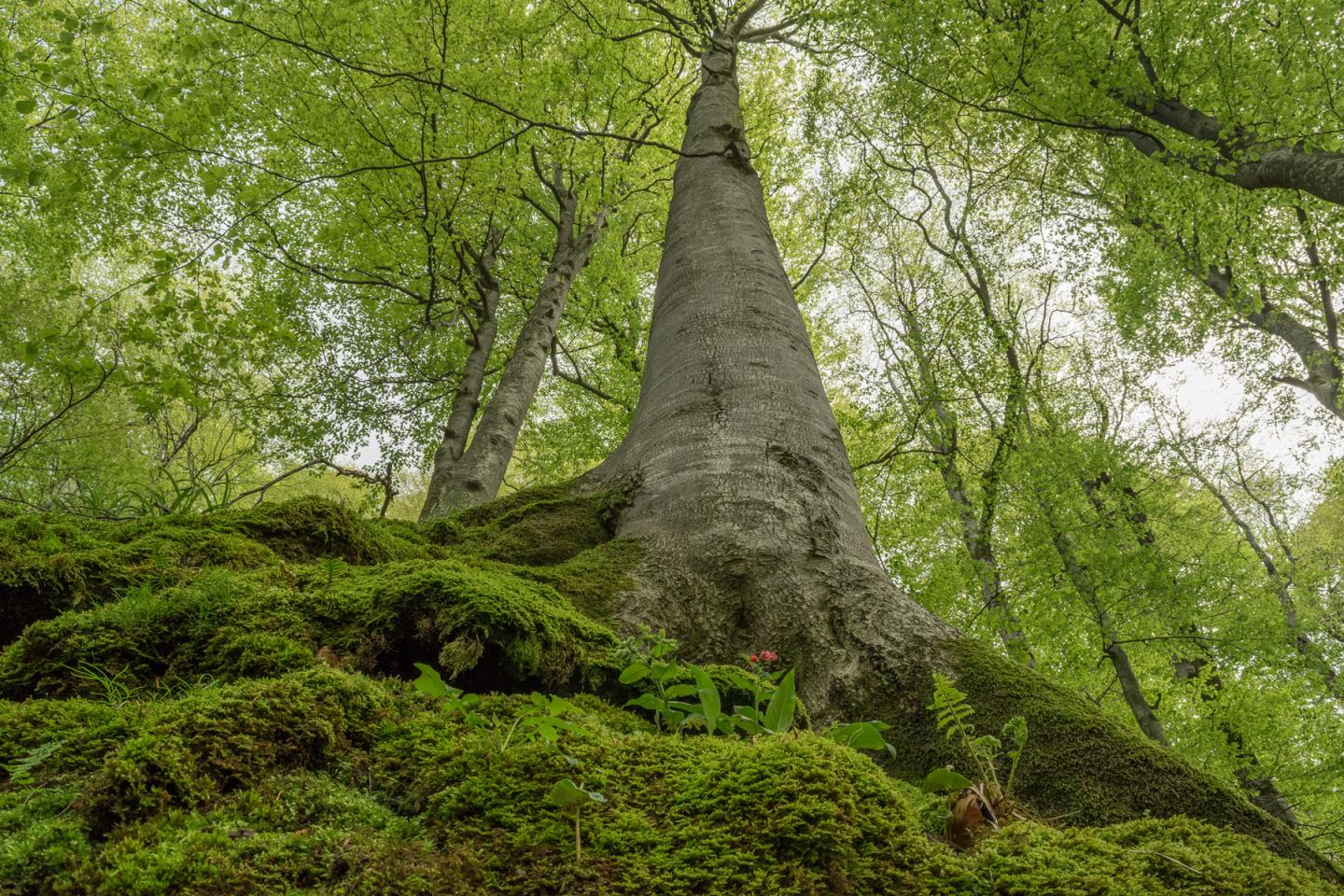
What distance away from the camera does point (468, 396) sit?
8.44 meters

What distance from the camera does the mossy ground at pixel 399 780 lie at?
1.00m

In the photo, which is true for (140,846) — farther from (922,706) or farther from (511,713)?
(922,706)

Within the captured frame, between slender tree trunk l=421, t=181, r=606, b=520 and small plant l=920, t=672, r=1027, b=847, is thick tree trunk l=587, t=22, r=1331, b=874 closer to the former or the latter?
small plant l=920, t=672, r=1027, b=847

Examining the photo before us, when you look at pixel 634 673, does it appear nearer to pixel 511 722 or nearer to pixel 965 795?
pixel 511 722

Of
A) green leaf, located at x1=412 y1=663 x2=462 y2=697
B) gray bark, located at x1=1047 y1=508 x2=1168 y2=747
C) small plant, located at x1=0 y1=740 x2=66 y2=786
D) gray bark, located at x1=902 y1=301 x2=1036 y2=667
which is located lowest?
small plant, located at x1=0 y1=740 x2=66 y2=786

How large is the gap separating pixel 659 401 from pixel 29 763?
2881mm

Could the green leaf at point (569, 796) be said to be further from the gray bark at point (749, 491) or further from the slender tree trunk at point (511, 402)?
the slender tree trunk at point (511, 402)

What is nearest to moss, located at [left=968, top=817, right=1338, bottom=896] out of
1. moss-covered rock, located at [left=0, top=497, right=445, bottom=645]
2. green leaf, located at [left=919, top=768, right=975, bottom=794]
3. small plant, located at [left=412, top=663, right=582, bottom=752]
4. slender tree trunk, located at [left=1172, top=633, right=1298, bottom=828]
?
green leaf, located at [left=919, top=768, right=975, bottom=794]

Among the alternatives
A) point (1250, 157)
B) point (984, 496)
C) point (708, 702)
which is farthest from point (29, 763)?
point (984, 496)

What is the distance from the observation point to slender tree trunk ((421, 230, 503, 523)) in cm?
709

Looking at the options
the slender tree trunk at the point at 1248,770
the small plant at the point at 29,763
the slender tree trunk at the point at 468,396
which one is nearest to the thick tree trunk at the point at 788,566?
the small plant at the point at 29,763

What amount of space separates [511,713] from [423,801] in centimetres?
43

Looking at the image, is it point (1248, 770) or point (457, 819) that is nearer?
point (457, 819)

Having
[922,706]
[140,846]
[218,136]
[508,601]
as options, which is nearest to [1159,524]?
[922,706]
